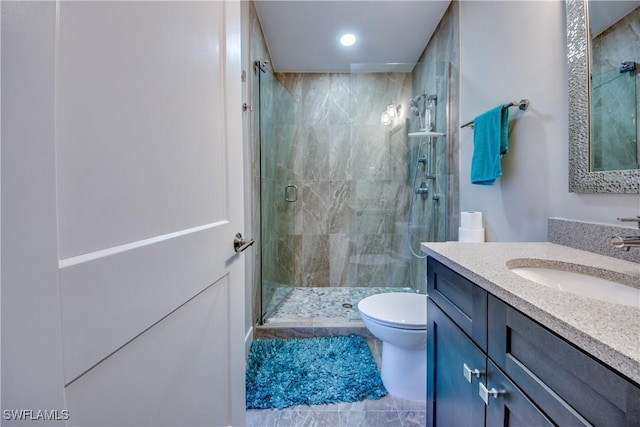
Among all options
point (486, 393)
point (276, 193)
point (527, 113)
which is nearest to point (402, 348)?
point (486, 393)

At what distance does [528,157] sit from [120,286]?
158 centimetres

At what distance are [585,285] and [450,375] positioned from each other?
1.54 feet

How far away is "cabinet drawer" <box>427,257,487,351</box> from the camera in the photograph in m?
0.68

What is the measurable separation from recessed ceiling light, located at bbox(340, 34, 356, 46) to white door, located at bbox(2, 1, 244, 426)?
1.72 metres

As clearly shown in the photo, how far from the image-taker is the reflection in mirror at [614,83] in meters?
0.84

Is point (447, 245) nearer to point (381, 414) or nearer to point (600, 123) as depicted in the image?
point (600, 123)

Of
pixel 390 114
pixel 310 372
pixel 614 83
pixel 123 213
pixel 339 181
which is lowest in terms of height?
pixel 310 372

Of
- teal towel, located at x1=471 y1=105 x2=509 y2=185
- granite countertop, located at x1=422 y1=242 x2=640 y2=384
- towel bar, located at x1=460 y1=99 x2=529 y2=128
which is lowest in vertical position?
granite countertop, located at x1=422 y1=242 x2=640 y2=384

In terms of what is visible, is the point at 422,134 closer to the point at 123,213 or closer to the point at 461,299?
the point at 461,299

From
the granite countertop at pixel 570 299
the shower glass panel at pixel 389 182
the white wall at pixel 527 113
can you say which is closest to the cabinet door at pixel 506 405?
the granite countertop at pixel 570 299

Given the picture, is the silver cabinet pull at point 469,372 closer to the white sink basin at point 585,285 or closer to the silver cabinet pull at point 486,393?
the silver cabinet pull at point 486,393

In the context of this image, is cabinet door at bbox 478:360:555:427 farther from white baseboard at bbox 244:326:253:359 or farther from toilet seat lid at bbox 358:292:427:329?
white baseboard at bbox 244:326:253:359

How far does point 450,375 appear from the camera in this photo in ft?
2.84

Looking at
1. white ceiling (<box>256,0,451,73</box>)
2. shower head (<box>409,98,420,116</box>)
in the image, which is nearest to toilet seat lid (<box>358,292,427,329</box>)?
shower head (<box>409,98,420,116</box>)
